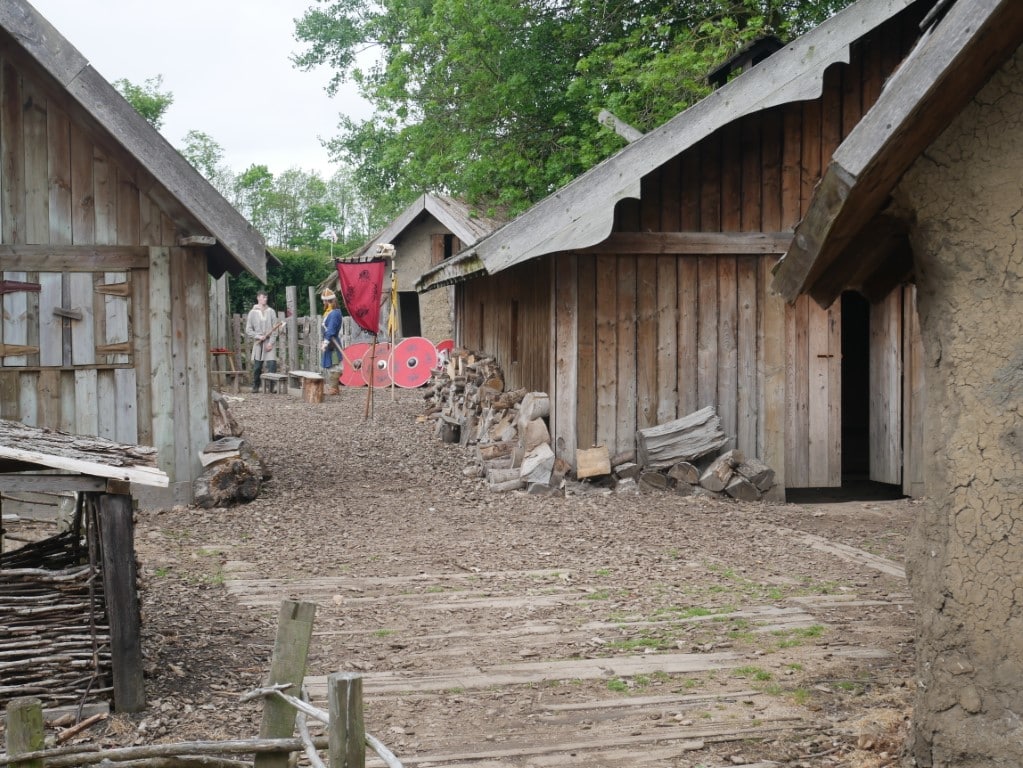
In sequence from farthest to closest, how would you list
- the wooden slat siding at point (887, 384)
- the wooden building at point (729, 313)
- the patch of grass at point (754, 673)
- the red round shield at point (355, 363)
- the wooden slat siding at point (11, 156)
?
the red round shield at point (355, 363) → the wooden slat siding at point (887, 384) → the wooden building at point (729, 313) → the wooden slat siding at point (11, 156) → the patch of grass at point (754, 673)

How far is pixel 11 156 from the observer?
9750 millimetres

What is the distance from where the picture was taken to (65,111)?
32.4 ft

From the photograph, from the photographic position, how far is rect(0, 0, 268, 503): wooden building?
9742 mm

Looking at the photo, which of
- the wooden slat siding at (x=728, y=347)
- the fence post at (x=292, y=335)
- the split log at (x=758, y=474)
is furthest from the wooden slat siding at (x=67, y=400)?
the fence post at (x=292, y=335)

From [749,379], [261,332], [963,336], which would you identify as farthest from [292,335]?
[963,336]

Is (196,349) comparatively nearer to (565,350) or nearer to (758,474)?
(565,350)

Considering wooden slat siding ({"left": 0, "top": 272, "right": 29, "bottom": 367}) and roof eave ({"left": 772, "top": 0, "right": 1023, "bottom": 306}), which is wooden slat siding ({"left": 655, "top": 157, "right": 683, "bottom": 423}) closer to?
wooden slat siding ({"left": 0, "top": 272, "right": 29, "bottom": 367})

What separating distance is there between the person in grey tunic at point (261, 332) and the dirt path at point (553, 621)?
42.0 ft

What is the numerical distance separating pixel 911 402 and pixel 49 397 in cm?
888

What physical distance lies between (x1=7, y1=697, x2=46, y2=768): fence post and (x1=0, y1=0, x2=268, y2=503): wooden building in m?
7.05

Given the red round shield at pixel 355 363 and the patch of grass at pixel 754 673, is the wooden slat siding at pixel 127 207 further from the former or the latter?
the red round shield at pixel 355 363

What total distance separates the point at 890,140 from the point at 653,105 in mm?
15845

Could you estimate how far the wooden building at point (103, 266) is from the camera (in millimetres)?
9742

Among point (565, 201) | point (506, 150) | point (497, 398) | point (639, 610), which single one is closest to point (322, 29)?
point (506, 150)
